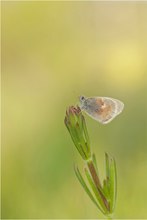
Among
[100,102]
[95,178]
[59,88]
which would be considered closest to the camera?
[95,178]

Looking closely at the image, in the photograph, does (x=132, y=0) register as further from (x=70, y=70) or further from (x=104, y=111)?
(x=104, y=111)

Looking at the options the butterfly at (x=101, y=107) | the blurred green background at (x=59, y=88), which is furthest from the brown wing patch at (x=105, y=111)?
the blurred green background at (x=59, y=88)

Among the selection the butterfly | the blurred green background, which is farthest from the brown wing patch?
the blurred green background

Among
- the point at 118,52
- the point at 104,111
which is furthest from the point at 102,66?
the point at 104,111

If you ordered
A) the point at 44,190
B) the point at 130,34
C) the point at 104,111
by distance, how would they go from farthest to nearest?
1. the point at 130,34
2. the point at 44,190
3. the point at 104,111

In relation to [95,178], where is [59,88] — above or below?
above

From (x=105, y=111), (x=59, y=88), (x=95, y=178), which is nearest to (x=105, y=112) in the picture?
(x=105, y=111)

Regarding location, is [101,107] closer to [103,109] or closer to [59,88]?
[103,109]
